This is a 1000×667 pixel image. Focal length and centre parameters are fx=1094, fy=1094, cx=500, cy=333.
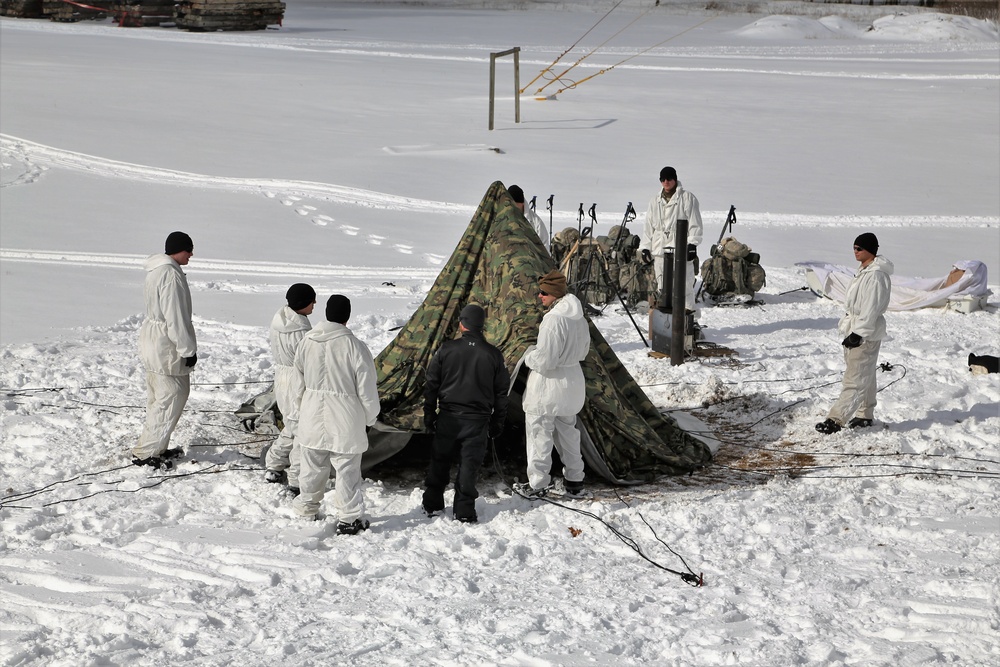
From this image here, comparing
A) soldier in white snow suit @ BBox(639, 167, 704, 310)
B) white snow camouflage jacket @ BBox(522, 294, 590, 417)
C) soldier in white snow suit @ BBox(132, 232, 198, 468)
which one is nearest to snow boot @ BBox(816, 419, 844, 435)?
white snow camouflage jacket @ BBox(522, 294, 590, 417)

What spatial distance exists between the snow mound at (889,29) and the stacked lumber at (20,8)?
24.0 meters

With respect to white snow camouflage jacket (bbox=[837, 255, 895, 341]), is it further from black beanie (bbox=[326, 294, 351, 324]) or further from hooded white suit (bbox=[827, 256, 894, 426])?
black beanie (bbox=[326, 294, 351, 324])

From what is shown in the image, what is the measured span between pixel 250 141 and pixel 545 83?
30.7 feet

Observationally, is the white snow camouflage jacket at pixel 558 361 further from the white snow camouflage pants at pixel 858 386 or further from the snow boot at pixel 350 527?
the white snow camouflage pants at pixel 858 386

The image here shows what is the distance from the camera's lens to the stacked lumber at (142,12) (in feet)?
114

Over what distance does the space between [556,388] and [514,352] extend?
0.55 meters

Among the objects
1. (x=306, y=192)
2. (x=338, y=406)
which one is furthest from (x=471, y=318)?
(x=306, y=192)

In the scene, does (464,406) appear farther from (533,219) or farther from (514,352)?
(533,219)

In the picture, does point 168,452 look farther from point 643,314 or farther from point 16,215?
point 16,215

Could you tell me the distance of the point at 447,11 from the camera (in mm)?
46875

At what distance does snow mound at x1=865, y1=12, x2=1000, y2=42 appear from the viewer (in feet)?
128

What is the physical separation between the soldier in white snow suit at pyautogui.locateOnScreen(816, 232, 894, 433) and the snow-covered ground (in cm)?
22

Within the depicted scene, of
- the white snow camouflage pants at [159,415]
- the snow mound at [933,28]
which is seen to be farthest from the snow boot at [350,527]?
the snow mound at [933,28]

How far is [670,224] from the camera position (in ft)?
35.0
